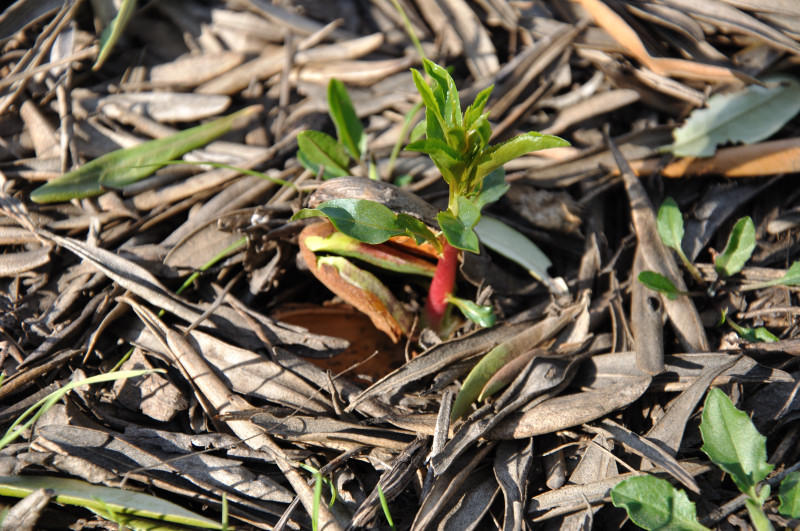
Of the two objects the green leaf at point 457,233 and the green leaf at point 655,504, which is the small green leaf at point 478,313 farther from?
the green leaf at point 655,504

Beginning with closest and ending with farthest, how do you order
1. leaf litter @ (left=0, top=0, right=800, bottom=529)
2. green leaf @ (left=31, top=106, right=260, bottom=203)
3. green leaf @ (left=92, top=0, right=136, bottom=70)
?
1. leaf litter @ (left=0, top=0, right=800, bottom=529)
2. green leaf @ (left=31, top=106, right=260, bottom=203)
3. green leaf @ (left=92, top=0, right=136, bottom=70)

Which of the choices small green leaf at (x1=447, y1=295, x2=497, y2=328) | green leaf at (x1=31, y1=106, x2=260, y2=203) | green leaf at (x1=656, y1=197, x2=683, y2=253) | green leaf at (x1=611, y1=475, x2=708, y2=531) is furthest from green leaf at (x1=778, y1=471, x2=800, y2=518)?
green leaf at (x1=31, y1=106, x2=260, y2=203)

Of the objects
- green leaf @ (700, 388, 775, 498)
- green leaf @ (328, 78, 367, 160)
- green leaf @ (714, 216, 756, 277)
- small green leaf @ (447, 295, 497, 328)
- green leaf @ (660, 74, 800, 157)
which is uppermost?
green leaf @ (328, 78, 367, 160)

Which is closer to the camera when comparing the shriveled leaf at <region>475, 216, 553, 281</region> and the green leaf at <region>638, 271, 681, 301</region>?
the green leaf at <region>638, 271, 681, 301</region>

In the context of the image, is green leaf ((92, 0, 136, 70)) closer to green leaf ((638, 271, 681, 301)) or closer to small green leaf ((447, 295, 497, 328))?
small green leaf ((447, 295, 497, 328))

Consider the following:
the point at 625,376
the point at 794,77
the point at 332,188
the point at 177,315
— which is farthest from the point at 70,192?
the point at 794,77

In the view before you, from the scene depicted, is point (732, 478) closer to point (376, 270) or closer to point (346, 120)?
point (376, 270)

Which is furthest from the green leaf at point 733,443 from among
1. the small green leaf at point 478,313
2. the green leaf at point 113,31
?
the green leaf at point 113,31

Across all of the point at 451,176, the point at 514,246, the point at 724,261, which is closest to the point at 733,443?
the point at 724,261
